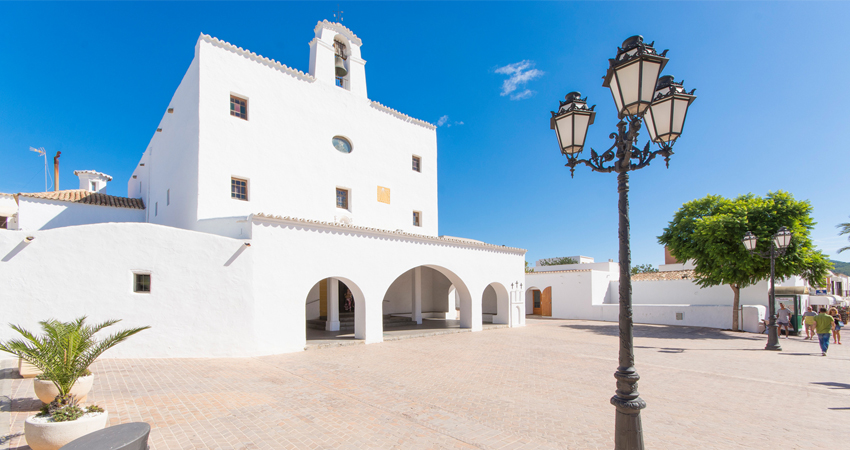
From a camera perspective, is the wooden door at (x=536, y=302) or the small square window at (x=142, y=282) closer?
the small square window at (x=142, y=282)

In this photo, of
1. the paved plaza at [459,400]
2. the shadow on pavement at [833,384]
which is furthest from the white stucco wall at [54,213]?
the shadow on pavement at [833,384]

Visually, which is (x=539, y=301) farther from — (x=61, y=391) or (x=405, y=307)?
(x=61, y=391)

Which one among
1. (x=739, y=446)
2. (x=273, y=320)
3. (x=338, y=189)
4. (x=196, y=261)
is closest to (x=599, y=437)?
(x=739, y=446)

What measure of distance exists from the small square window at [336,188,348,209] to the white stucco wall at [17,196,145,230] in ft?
33.4

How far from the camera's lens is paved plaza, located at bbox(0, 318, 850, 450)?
5.71 meters

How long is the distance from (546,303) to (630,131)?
86.7 ft

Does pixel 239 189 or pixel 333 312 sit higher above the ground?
pixel 239 189

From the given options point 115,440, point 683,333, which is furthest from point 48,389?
point 683,333

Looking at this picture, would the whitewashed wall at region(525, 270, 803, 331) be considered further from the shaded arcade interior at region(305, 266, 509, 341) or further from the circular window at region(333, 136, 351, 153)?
the circular window at region(333, 136, 351, 153)

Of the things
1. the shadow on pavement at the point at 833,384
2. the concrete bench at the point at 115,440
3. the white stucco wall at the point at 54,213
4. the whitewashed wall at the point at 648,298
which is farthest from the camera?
the whitewashed wall at the point at 648,298

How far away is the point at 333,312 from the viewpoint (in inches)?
674

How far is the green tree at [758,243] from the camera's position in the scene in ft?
56.6

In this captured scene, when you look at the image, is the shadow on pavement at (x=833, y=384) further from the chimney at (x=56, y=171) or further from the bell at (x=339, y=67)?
the chimney at (x=56, y=171)

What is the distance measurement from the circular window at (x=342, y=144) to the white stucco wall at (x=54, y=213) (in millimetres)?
10486
